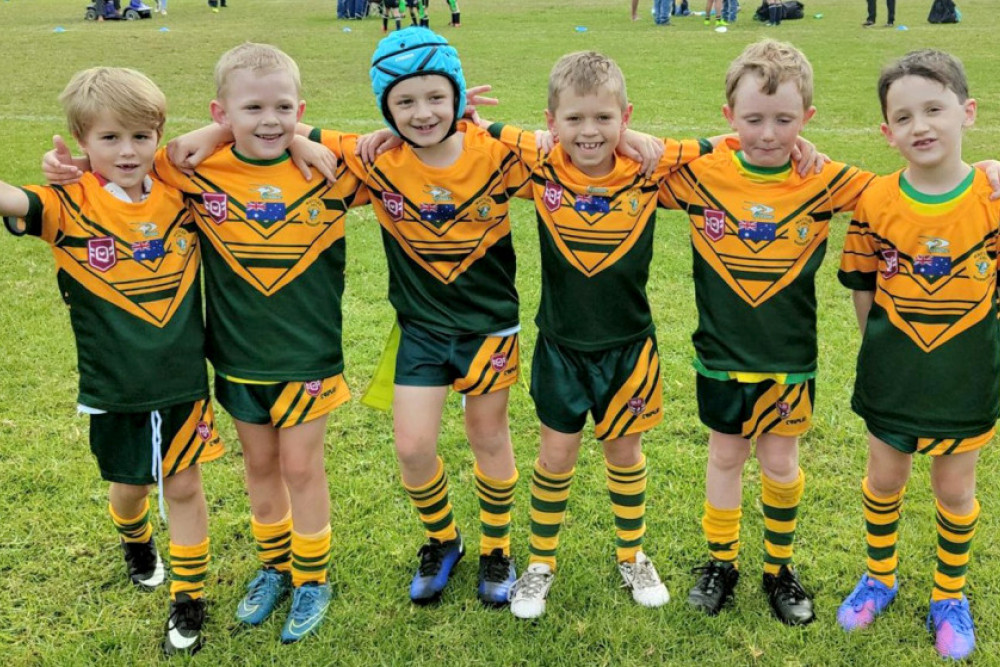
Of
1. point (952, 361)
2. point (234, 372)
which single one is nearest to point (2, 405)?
point (234, 372)

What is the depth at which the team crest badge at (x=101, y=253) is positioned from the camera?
279 cm

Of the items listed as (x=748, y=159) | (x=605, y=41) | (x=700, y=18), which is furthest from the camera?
(x=700, y=18)

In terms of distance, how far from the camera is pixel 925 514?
146 inches

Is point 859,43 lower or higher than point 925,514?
higher

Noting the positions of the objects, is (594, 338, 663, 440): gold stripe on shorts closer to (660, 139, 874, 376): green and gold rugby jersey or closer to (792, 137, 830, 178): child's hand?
(660, 139, 874, 376): green and gold rugby jersey

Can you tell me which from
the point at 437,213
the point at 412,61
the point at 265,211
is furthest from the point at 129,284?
the point at 412,61

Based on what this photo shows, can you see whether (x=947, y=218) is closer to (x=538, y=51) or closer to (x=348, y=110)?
(x=348, y=110)

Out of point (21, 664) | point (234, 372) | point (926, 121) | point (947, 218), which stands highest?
point (926, 121)

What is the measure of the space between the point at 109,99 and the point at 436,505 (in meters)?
1.75

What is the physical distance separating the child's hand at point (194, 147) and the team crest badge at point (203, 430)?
0.83m

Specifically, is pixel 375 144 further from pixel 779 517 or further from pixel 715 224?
pixel 779 517

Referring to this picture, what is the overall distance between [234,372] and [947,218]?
228cm

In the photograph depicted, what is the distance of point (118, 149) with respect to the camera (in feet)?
9.14

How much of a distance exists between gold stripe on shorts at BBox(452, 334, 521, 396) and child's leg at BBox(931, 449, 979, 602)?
1442mm
